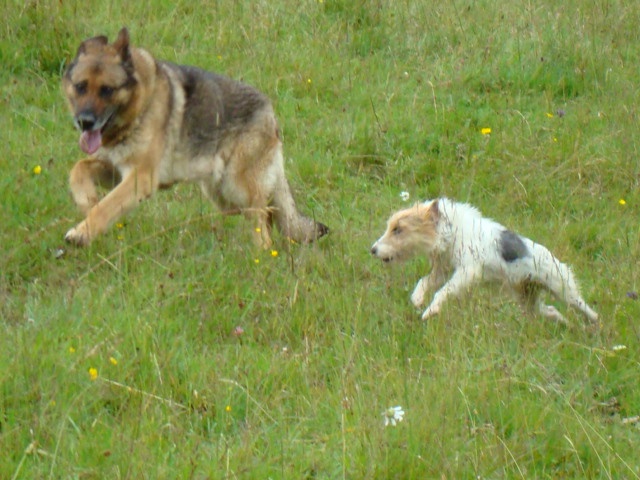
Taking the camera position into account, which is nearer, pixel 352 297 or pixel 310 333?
pixel 310 333

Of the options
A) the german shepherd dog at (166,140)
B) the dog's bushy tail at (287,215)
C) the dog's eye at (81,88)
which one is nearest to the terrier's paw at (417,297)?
the german shepherd dog at (166,140)

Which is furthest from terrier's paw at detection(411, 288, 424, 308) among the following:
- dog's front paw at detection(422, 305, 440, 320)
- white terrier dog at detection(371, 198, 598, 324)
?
dog's front paw at detection(422, 305, 440, 320)

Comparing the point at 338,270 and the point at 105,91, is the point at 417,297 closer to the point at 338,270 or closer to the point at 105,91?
the point at 338,270

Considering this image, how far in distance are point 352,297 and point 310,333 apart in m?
0.50

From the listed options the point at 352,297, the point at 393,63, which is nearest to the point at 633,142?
the point at 393,63

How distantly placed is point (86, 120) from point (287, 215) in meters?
1.60

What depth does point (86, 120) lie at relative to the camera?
701 centimetres

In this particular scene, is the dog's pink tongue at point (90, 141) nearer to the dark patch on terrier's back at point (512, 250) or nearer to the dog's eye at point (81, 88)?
the dog's eye at point (81, 88)

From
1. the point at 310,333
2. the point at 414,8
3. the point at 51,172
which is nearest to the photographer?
the point at 310,333

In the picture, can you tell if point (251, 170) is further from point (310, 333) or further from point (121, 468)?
point (121, 468)

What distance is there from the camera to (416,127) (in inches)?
368

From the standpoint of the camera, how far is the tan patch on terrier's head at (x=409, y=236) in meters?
6.90

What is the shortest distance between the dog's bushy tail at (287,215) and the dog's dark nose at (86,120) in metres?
1.34

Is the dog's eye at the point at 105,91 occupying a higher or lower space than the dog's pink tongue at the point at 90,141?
higher
